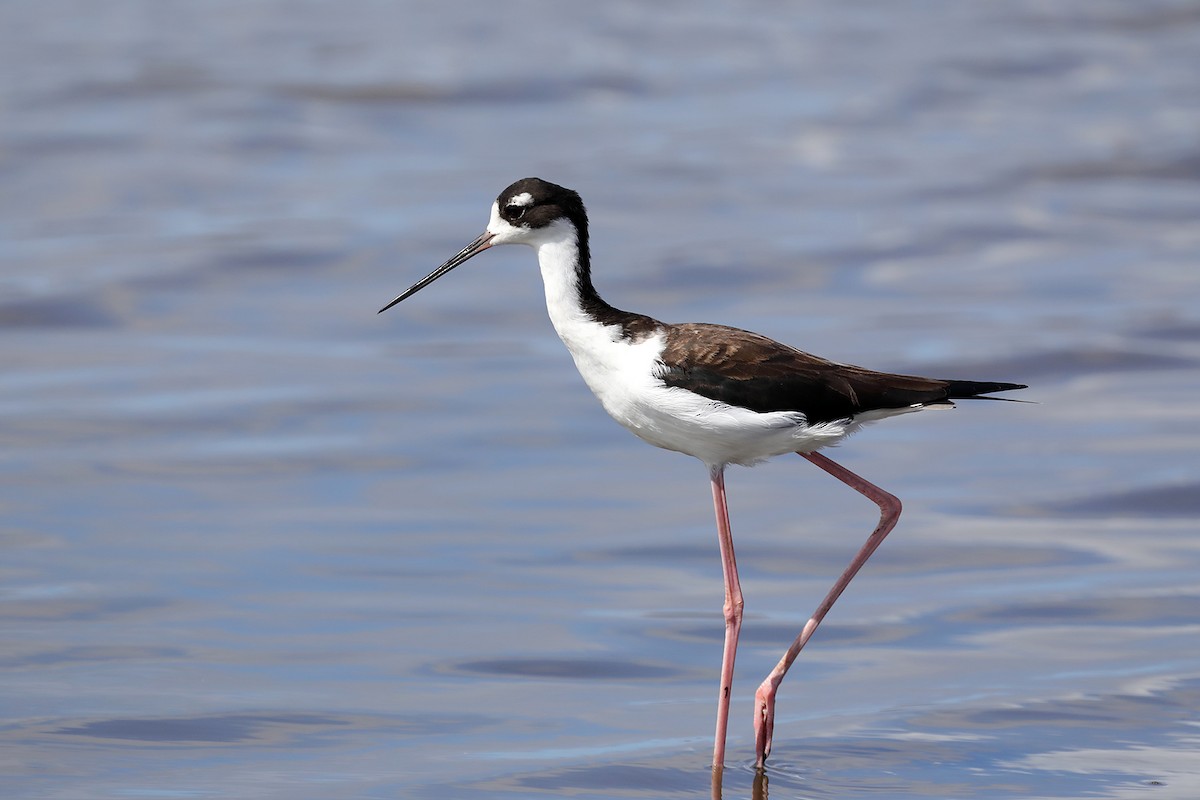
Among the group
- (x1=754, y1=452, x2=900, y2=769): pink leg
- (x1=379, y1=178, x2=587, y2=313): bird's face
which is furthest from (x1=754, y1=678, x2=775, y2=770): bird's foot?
(x1=379, y1=178, x2=587, y2=313): bird's face

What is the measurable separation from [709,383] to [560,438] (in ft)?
14.7

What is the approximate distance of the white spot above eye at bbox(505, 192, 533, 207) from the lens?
680 cm

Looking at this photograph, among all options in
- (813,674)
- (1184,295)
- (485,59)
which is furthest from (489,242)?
(485,59)

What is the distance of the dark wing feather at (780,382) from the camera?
648 centimetres

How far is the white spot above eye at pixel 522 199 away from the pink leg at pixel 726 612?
1104 mm

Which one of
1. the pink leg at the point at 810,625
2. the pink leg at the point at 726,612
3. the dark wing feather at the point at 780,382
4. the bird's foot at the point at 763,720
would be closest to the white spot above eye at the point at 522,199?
the dark wing feather at the point at 780,382

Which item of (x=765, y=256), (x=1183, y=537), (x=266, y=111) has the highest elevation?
(x=266, y=111)

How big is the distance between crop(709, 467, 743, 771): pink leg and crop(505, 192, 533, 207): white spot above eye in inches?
43.5

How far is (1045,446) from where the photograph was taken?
1073 centimetres

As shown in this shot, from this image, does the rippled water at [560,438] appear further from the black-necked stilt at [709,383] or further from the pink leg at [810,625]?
the black-necked stilt at [709,383]

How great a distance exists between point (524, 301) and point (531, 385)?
2098 mm

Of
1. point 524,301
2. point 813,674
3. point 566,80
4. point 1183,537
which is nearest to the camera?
point 813,674

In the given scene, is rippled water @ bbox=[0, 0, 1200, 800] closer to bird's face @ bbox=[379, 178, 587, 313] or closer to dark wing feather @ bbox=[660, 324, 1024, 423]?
dark wing feather @ bbox=[660, 324, 1024, 423]

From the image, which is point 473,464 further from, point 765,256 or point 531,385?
point 765,256
